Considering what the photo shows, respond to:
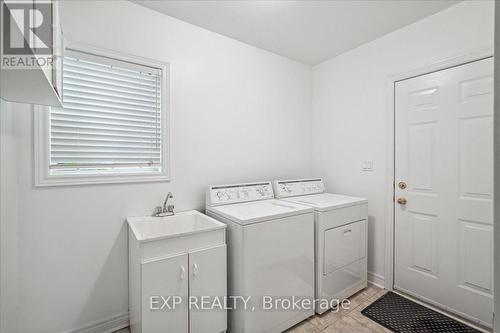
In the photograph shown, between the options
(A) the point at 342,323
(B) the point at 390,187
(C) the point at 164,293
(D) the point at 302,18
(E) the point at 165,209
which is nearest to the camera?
(C) the point at 164,293

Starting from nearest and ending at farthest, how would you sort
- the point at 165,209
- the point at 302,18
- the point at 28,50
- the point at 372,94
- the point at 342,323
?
the point at 28,50 → the point at 342,323 → the point at 165,209 → the point at 302,18 → the point at 372,94

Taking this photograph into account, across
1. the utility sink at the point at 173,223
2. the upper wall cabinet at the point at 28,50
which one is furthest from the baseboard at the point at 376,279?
the upper wall cabinet at the point at 28,50

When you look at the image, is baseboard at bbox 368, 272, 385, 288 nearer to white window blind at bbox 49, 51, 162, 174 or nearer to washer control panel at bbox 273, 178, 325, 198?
washer control panel at bbox 273, 178, 325, 198

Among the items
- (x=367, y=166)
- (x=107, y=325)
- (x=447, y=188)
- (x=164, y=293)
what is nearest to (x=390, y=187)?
(x=367, y=166)

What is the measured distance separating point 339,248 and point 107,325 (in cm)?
197

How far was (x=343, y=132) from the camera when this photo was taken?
9.00 ft

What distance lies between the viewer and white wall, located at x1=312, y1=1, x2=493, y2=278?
6.10ft

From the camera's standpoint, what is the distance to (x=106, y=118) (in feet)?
Answer: 5.86

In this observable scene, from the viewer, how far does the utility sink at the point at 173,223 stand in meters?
1.68

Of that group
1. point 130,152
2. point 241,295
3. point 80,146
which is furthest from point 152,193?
point 241,295

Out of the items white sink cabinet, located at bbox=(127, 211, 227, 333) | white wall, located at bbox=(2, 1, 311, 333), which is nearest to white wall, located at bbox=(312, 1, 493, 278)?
white wall, located at bbox=(2, 1, 311, 333)

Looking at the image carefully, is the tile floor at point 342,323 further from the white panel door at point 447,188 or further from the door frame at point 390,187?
the white panel door at point 447,188

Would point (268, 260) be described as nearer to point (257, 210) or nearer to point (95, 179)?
point (257, 210)

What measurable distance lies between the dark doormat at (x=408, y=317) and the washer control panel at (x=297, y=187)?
121cm
